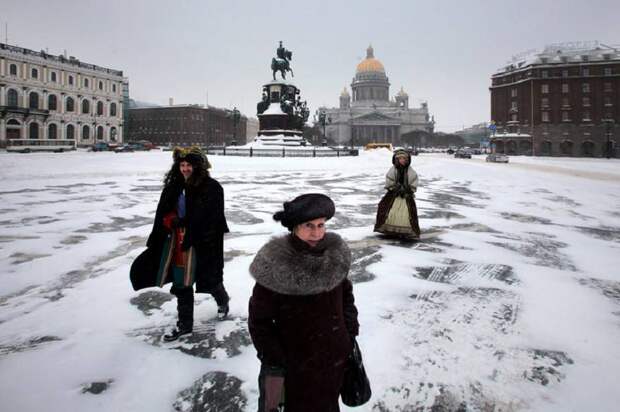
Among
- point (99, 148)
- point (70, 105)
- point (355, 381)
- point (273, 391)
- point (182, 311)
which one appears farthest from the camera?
point (70, 105)

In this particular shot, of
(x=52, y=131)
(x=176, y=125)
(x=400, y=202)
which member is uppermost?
(x=176, y=125)

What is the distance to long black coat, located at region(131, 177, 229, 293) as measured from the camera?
358 centimetres

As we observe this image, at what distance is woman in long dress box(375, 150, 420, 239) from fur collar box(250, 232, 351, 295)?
5234 mm

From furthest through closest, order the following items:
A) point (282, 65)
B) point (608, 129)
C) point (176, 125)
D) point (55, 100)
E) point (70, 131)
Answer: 1. point (176, 125)
2. point (70, 131)
3. point (55, 100)
4. point (608, 129)
5. point (282, 65)

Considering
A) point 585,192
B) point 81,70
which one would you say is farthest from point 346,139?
point 585,192

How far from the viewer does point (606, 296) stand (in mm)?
4863

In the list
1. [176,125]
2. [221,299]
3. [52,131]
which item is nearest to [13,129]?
[52,131]

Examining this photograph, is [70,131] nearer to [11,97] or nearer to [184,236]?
[11,97]

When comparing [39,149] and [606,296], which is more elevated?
[39,149]

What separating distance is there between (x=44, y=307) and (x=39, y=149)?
4656 centimetres

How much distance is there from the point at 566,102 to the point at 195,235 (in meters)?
73.4

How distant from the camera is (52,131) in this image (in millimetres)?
60625

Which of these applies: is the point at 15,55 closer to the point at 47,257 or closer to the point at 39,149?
the point at 39,149

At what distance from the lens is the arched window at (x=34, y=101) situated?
190 ft
